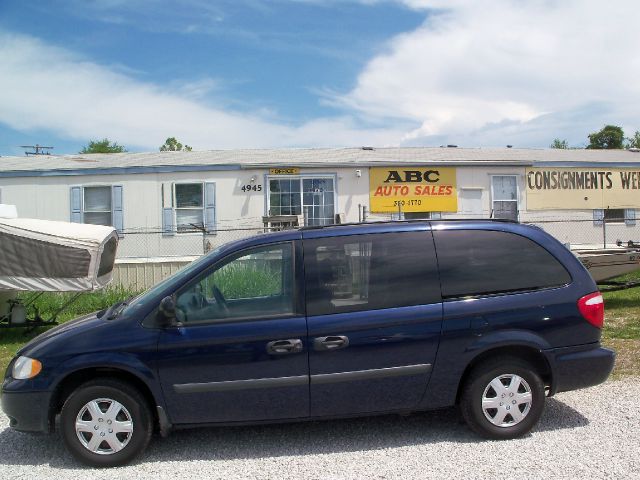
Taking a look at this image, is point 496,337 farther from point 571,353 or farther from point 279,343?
point 279,343

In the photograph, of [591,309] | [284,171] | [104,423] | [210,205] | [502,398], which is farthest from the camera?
[284,171]

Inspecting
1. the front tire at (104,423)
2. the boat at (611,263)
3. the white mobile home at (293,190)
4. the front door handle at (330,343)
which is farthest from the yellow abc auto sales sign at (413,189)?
the front tire at (104,423)

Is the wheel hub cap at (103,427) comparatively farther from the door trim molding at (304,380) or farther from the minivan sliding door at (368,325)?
the minivan sliding door at (368,325)

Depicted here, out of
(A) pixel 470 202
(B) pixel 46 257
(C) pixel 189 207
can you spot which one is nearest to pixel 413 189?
(A) pixel 470 202

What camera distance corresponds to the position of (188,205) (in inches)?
602

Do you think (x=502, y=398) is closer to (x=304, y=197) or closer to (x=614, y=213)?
(x=304, y=197)

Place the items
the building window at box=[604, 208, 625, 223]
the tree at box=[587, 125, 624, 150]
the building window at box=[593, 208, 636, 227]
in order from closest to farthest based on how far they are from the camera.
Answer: the building window at box=[593, 208, 636, 227]
the building window at box=[604, 208, 625, 223]
the tree at box=[587, 125, 624, 150]

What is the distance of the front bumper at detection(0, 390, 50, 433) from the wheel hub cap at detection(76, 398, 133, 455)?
270 millimetres

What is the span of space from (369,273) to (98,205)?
12.7 meters

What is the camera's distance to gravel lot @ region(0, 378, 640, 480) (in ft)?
12.6

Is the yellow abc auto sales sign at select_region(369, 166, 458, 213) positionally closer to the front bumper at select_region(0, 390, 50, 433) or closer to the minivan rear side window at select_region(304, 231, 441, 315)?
the minivan rear side window at select_region(304, 231, 441, 315)

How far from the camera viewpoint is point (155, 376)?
4027 millimetres

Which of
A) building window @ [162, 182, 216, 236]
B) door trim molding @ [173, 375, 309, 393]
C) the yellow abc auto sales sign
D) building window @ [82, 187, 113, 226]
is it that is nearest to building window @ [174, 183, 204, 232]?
building window @ [162, 182, 216, 236]

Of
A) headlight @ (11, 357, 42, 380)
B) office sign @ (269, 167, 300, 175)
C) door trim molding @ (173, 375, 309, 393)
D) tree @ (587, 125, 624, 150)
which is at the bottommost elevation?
door trim molding @ (173, 375, 309, 393)
